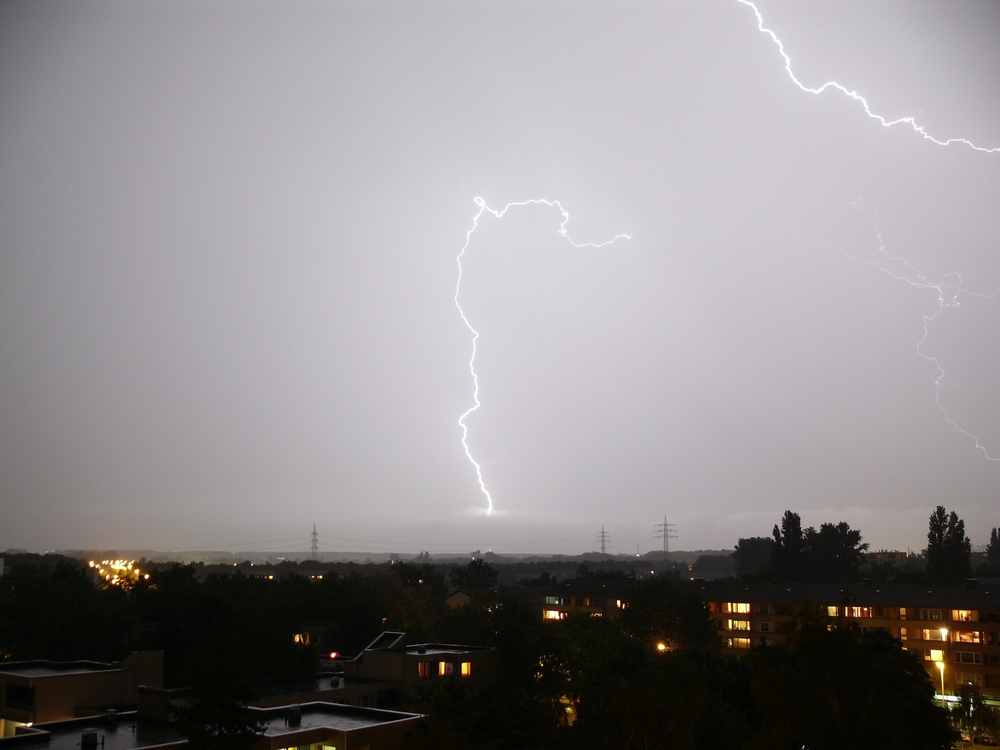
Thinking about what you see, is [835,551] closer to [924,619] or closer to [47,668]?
[924,619]

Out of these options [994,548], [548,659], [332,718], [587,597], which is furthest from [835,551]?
[332,718]

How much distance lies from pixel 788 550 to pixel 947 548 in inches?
545

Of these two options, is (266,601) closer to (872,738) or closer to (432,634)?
(432,634)

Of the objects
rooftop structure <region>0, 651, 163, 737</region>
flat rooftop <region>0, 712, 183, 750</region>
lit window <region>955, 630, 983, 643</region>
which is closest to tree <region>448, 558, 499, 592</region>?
lit window <region>955, 630, 983, 643</region>

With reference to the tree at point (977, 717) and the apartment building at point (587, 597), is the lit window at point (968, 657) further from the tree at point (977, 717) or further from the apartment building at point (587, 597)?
the apartment building at point (587, 597)

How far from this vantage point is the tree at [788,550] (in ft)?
247

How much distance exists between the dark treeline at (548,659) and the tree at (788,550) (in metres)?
24.9

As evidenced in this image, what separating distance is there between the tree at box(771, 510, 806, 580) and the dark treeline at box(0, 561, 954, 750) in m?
24.9

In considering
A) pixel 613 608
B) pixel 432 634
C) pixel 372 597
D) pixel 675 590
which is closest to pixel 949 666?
pixel 675 590

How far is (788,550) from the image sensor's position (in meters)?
75.8

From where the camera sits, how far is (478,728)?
1998cm

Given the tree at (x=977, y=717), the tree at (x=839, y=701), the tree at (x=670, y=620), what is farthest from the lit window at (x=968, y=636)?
the tree at (x=839, y=701)

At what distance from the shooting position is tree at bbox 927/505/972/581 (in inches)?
2758

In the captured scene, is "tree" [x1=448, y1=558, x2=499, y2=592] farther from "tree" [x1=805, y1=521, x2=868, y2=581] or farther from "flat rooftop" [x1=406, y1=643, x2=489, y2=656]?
"flat rooftop" [x1=406, y1=643, x2=489, y2=656]
